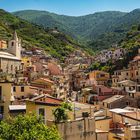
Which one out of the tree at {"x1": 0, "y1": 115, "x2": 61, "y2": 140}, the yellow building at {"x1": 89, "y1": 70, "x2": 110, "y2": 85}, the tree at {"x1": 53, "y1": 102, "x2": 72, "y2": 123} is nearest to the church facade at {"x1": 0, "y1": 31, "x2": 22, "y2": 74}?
the yellow building at {"x1": 89, "y1": 70, "x2": 110, "y2": 85}

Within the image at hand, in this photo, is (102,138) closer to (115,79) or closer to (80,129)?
(80,129)

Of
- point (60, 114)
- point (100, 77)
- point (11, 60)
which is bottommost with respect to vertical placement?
point (60, 114)

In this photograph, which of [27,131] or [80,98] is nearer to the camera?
[27,131]

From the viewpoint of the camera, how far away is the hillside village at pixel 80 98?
29172mm

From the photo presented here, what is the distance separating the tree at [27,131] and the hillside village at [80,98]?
257 centimetres

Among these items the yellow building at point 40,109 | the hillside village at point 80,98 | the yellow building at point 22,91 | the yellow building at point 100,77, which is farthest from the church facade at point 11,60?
the yellow building at point 40,109

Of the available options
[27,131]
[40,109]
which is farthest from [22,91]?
[27,131]

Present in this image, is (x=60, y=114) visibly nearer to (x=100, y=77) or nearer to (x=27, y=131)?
(x=27, y=131)

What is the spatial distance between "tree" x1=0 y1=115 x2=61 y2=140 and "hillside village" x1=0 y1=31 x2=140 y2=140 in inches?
101

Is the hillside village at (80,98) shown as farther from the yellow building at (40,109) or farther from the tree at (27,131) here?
the tree at (27,131)

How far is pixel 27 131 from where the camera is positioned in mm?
24516

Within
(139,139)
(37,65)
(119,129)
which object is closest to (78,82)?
(37,65)

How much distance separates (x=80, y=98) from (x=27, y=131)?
46529 millimetres

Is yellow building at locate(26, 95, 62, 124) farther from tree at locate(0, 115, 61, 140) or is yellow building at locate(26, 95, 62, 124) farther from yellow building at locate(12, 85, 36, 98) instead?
yellow building at locate(12, 85, 36, 98)
